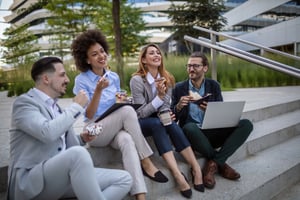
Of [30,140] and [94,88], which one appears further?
[94,88]

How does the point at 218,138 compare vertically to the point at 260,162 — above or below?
above

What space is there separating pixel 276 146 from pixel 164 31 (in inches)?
1221

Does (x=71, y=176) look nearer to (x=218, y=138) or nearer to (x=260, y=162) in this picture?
(x=218, y=138)

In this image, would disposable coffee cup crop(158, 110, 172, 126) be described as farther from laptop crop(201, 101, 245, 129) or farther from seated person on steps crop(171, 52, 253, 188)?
laptop crop(201, 101, 245, 129)

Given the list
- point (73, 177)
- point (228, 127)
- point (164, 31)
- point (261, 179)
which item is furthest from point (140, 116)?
point (164, 31)

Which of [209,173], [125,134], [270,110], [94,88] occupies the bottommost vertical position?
[209,173]

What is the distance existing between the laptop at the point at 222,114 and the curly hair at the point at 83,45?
97cm

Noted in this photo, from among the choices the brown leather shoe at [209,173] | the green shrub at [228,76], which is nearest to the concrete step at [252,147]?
the brown leather shoe at [209,173]

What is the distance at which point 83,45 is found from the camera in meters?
2.36

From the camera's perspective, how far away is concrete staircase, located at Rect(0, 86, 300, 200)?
2.24 metres

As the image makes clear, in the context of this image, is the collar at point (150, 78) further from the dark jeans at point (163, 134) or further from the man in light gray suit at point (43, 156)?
the man in light gray suit at point (43, 156)

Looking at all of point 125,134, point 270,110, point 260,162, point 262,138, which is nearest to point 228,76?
point 270,110

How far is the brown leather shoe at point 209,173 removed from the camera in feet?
7.57

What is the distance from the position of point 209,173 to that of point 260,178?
459 mm
